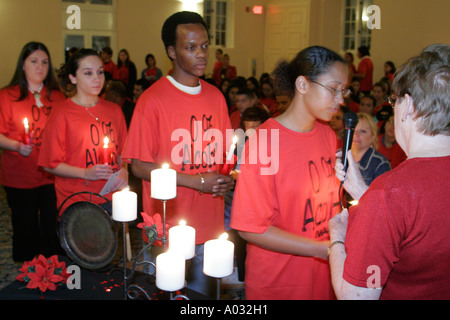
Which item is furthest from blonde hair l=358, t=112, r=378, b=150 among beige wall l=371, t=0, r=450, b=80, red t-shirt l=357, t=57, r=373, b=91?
red t-shirt l=357, t=57, r=373, b=91

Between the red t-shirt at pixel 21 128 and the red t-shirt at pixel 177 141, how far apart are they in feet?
4.65

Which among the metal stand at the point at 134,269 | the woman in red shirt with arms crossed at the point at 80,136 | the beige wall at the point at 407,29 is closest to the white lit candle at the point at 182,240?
the metal stand at the point at 134,269

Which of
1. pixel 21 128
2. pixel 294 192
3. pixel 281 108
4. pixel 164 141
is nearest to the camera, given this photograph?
pixel 294 192

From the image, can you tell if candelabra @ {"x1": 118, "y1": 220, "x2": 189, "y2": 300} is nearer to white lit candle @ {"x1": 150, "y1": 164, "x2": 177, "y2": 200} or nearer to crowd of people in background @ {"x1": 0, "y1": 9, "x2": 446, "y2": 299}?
white lit candle @ {"x1": 150, "y1": 164, "x2": 177, "y2": 200}

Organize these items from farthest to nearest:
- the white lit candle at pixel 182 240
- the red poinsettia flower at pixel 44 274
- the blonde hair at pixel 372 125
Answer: the blonde hair at pixel 372 125 → the red poinsettia flower at pixel 44 274 → the white lit candle at pixel 182 240

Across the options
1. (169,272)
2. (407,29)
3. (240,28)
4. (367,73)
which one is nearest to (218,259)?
(169,272)

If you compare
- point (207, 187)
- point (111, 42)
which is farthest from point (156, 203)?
point (111, 42)

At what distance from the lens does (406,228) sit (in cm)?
106

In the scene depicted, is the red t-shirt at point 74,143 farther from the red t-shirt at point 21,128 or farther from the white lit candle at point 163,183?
the white lit candle at point 163,183

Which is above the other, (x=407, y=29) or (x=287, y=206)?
(x=407, y=29)

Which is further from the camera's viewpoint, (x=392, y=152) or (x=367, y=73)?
(x=367, y=73)

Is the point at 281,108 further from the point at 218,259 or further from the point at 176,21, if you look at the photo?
the point at 218,259

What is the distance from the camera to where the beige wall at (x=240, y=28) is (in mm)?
9602

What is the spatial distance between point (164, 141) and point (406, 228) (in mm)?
1438
